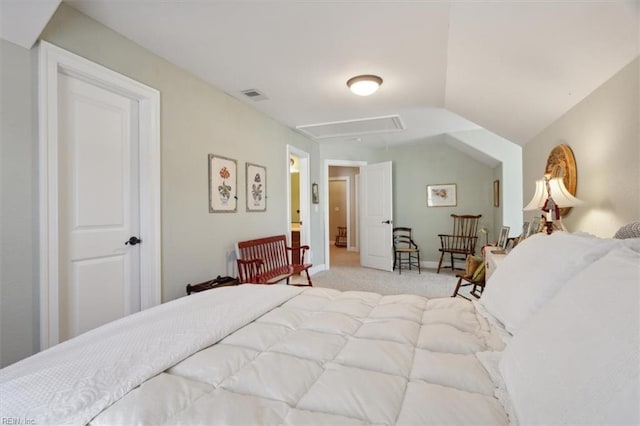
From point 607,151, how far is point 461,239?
3954mm

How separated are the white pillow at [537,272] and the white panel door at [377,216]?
14.1ft

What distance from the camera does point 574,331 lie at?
0.68 meters

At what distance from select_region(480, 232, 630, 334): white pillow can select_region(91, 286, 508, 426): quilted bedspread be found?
12 cm

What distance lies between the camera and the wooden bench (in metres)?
3.20

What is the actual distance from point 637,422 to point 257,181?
11.9 ft

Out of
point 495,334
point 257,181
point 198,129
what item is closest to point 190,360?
point 495,334

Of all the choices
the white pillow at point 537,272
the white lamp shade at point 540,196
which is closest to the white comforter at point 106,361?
the white pillow at point 537,272

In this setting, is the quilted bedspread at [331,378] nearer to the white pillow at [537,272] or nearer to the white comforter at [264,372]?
the white comforter at [264,372]

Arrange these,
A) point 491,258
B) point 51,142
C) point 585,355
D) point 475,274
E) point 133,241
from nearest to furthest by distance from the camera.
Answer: point 585,355
point 51,142
point 133,241
point 491,258
point 475,274

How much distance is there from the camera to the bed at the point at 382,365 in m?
0.62

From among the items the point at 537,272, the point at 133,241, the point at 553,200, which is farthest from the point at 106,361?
the point at 553,200

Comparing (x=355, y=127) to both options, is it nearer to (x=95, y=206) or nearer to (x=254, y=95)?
(x=254, y=95)

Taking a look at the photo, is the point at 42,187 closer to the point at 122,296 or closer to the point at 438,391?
the point at 122,296

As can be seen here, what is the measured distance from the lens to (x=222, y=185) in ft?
10.4
